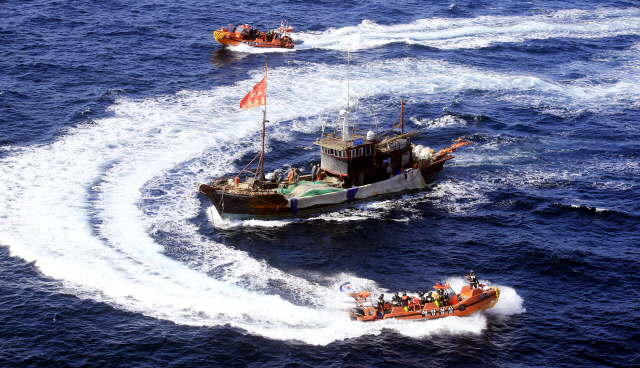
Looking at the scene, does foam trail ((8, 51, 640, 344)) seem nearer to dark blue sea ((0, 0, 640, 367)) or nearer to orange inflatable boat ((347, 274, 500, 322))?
dark blue sea ((0, 0, 640, 367))

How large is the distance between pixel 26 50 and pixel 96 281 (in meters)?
64.3

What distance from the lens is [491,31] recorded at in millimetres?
122375

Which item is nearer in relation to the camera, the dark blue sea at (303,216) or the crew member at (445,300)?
the dark blue sea at (303,216)

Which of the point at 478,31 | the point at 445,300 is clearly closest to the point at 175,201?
the point at 445,300

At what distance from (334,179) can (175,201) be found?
16367 millimetres

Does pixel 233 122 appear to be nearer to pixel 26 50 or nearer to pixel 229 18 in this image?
pixel 26 50

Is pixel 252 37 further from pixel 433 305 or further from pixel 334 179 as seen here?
pixel 433 305

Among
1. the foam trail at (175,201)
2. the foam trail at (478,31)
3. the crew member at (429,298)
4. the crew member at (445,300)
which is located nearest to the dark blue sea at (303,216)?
the foam trail at (175,201)

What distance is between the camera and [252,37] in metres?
111

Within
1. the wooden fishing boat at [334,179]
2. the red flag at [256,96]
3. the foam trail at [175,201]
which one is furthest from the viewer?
the wooden fishing boat at [334,179]

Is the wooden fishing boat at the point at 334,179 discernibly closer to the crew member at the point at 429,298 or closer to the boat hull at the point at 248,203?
the boat hull at the point at 248,203

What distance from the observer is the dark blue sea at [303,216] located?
4116cm

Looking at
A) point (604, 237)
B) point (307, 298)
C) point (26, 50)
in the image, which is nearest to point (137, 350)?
point (307, 298)

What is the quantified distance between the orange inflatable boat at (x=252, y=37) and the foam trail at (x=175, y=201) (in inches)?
614
